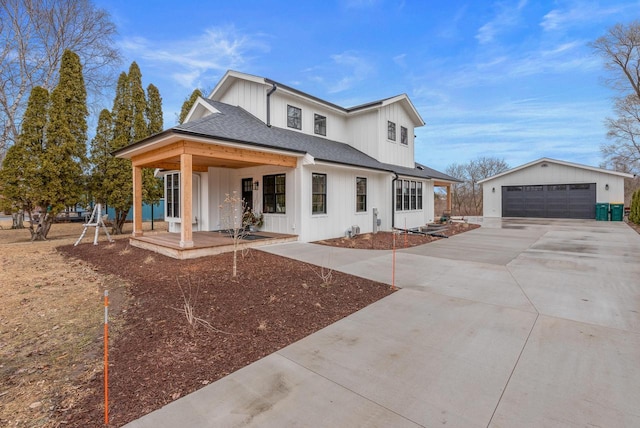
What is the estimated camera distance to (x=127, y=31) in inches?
727

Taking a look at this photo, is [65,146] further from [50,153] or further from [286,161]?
[286,161]

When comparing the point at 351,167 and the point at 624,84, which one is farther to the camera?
the point at 624,84

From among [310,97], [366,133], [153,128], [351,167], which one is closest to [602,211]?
[366,133]

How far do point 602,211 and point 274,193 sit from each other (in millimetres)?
23707

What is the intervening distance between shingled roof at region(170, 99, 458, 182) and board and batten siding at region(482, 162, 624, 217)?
15.3 meters

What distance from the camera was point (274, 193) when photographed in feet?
36.7

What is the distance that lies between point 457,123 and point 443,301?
103ft

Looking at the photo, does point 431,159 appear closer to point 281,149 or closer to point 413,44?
point 413,44

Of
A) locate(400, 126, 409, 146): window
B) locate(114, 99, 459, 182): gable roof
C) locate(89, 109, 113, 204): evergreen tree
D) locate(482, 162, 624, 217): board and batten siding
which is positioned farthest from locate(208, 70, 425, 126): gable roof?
locate(482, 162, 624, 217): board and batten siding

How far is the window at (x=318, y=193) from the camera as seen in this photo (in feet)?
34.9

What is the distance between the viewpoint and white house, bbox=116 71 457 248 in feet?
27.9

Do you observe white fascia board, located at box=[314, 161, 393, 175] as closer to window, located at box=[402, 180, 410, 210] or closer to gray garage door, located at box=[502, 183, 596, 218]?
window, located at box=[402, 180, 410, 210]

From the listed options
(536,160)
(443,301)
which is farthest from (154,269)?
(536,160)

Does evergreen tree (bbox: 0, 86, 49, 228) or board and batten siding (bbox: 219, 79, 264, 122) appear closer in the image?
evergreen tree (bbox: 0, 86, 49, 228)
